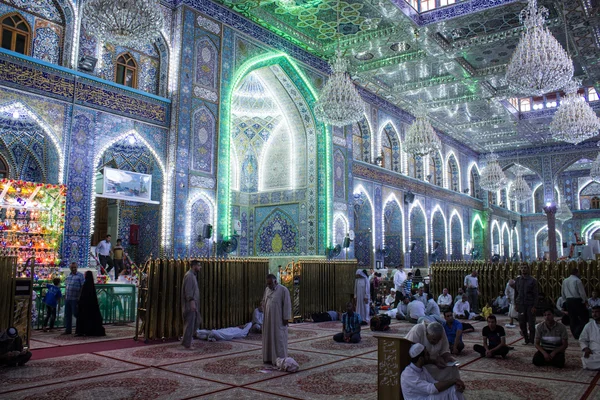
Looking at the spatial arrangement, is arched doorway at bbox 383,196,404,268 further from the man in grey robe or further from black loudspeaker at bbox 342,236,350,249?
the man in grey robe

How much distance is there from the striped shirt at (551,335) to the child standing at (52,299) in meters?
5.74

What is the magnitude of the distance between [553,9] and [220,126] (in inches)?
272

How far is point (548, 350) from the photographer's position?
4.75 metres

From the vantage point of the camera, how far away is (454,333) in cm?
554

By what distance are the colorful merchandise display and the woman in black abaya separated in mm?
909

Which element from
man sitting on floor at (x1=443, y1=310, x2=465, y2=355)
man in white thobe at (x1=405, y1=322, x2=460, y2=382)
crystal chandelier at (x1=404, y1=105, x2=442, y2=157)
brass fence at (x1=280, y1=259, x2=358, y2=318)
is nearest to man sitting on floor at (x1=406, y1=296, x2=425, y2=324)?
brass fence at (x1=280, y1=259, x2=358, y2=318)

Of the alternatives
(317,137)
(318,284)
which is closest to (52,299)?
(318,284)

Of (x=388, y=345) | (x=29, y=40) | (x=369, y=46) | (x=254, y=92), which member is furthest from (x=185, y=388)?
(x=254, y=92)

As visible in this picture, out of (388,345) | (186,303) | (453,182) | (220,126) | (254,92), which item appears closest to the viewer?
(388,345)

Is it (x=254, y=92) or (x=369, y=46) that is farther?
(x=254, y=92)

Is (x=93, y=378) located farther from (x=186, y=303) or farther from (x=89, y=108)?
(x=89, y=108)

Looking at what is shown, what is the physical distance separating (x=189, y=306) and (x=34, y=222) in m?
2.97

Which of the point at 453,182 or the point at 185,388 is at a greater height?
the point at 453,182

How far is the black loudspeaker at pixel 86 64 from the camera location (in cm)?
765
